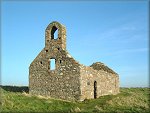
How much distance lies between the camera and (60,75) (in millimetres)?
27062

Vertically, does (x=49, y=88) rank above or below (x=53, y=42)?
below

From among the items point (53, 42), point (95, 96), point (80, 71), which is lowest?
point (95, 96)

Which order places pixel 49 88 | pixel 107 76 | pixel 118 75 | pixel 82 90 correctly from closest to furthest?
pixel 82 90 → pixel 49 88 → pixel 107 76 → pixel 118 75

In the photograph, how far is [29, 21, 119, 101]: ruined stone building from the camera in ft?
85.7

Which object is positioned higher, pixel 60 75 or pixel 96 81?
pixel 60 75

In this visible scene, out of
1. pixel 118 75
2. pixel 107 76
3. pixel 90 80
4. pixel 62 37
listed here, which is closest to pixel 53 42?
pixel 62 37

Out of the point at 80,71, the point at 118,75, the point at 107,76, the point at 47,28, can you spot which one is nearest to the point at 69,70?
the point at 80,71

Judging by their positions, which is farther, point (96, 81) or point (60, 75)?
point (96, 81)

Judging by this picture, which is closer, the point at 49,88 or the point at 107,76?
the point at 49,88

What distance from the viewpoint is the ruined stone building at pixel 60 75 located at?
85.7ft

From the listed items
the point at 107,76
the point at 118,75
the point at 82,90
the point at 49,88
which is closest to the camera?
the point at 82,90

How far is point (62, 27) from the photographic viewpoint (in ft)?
91.5

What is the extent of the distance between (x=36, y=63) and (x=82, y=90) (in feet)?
20.7

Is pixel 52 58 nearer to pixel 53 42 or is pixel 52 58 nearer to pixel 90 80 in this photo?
pixel 53 42
